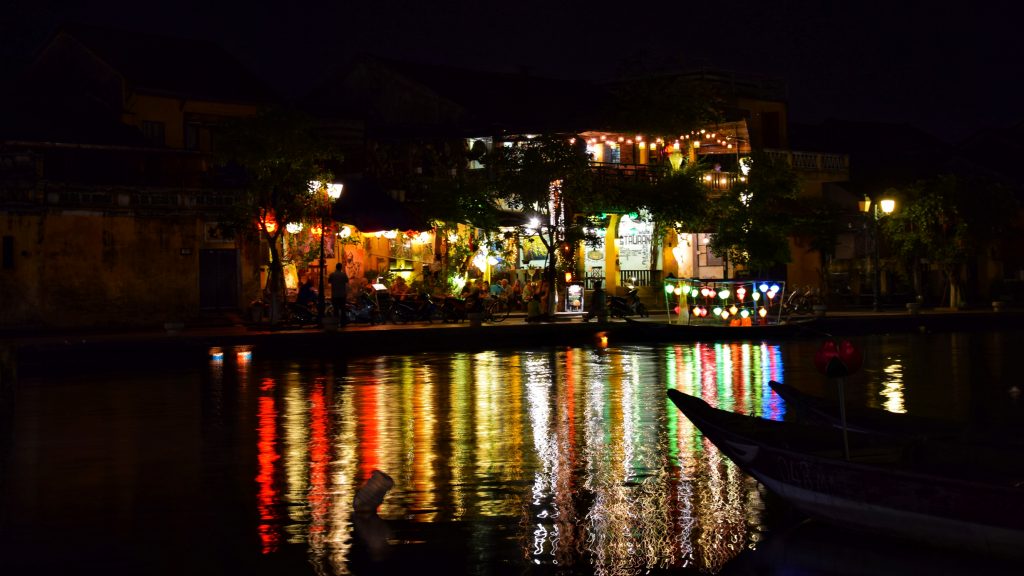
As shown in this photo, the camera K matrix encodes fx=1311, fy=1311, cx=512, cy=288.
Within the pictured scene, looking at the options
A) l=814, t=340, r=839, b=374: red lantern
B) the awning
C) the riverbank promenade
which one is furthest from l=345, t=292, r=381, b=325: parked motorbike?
l=814, t=340, r=839, b=374: red lantern

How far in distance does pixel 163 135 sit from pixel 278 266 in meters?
11.9

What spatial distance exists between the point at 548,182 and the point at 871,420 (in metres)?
26.3

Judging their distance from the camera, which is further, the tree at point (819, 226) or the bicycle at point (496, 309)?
the tree at point (819, 226)

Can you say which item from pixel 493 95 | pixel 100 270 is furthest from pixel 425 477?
pixel 493 95

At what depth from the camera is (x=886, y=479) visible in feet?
28.0

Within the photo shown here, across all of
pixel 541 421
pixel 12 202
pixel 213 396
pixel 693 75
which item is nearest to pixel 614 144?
pixel 693 75

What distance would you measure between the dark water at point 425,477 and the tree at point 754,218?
22501mm

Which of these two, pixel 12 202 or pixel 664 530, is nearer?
pixel 664 530

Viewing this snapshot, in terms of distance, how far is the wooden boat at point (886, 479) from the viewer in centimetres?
812

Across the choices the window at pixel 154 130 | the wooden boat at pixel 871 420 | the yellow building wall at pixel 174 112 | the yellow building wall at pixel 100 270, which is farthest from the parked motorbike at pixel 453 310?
the wooden boat at pixel 871 420

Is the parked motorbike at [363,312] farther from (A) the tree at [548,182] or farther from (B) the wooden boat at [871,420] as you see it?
(B) the wooden boat at [871,420]

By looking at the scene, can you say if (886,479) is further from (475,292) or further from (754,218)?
(754,218)

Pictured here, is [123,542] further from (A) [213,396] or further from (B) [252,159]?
(B) [252,159]

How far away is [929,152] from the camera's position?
63.1 m
